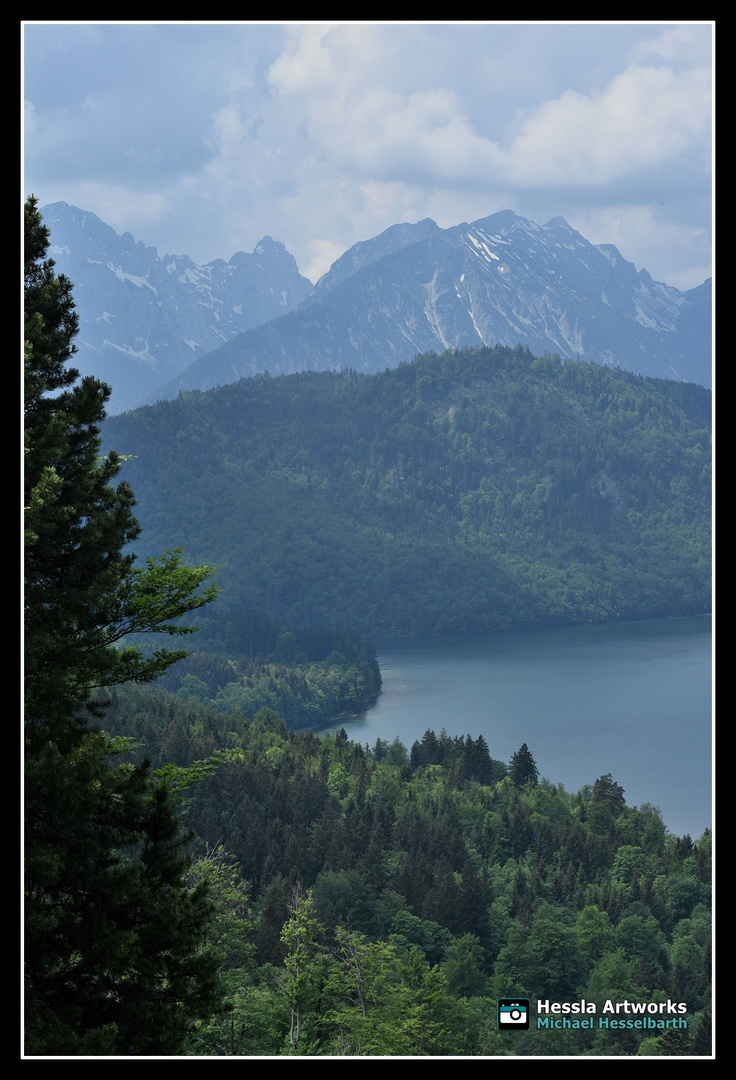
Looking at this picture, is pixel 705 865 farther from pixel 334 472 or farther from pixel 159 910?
pixel 334 472

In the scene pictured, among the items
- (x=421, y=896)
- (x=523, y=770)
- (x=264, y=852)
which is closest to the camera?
(x=421, y=896)

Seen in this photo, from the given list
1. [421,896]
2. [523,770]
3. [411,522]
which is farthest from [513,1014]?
[411,522]

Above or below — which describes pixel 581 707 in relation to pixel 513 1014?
below

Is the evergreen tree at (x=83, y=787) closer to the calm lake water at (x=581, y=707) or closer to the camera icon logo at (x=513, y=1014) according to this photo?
the camera icon logo at (x=513, y=1014)

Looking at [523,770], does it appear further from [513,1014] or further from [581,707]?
[513,1014]

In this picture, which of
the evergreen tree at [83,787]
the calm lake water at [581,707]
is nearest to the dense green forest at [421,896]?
the evergreen tree at [83,787]

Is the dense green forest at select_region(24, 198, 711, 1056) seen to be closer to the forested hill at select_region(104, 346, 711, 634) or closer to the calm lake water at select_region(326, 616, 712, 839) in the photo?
the calm lake water at select_region(326, 616, 712, 839)
